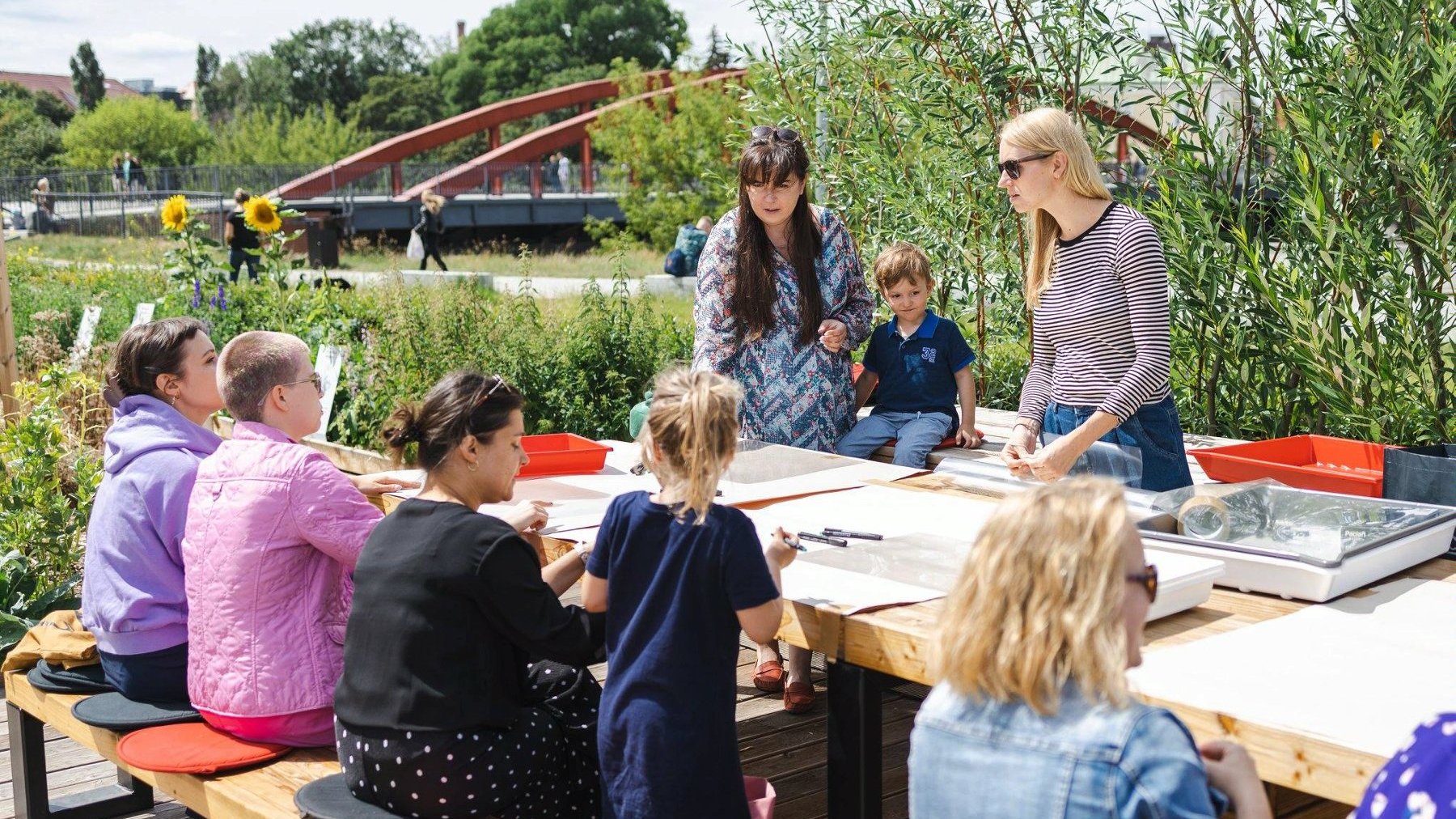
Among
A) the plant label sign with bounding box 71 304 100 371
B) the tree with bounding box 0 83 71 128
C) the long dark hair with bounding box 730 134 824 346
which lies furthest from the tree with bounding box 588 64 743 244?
the tree with bounding box 0 83 71 128

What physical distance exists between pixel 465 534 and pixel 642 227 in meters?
22.6

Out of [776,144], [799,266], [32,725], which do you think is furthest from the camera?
[799,266]

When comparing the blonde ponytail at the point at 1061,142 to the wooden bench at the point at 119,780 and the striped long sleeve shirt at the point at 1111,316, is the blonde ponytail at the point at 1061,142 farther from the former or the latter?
the wooden bench at the point at 119,780

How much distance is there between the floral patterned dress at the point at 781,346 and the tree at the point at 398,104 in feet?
253

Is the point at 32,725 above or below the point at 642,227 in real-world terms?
below

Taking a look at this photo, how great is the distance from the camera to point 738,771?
2.17 m

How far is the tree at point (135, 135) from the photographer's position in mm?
53250

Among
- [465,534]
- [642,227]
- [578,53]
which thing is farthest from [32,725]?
[578,53]

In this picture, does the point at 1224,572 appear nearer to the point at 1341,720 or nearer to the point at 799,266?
the point at 1341,720

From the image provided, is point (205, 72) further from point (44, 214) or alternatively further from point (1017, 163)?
point (1017, 163)

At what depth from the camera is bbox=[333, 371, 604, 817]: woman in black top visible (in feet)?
7.21

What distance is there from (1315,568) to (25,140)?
216 ft

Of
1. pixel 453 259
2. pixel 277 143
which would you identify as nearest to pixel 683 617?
pixel 453 259

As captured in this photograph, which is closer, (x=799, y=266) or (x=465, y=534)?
(x=465, y=534)
